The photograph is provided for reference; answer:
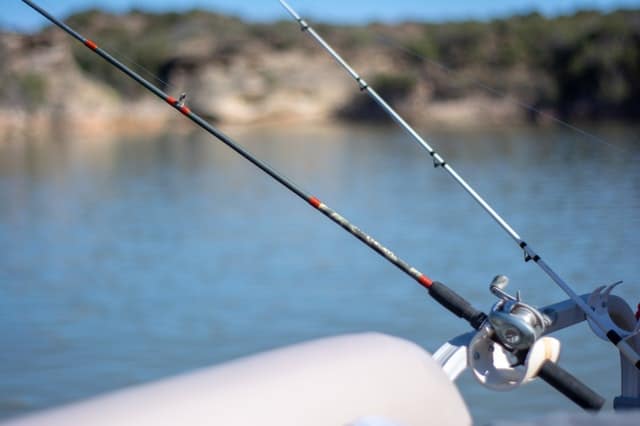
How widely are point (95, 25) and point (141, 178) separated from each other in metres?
25.2

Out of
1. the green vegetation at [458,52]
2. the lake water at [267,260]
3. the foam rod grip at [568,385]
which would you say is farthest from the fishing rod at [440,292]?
the green vegetation at [458,52]

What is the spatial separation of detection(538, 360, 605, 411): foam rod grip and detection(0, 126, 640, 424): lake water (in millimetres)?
102

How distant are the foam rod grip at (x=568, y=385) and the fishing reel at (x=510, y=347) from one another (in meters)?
0.02

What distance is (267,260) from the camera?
7.29 metres

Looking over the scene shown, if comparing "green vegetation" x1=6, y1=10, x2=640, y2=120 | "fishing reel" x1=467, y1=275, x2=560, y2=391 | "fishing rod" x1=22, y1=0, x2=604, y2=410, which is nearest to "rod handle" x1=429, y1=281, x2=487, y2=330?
"fishing rod" x1=22, y1=0, x2=604, y2=410

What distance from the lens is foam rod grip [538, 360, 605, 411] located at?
1917 millimetres

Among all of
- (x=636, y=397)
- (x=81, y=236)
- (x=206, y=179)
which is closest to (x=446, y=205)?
(x=81, y=236)

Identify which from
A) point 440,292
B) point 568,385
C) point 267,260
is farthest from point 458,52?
point 568,385

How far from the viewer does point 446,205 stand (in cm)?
1018

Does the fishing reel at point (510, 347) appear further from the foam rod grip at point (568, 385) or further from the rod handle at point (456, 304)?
the rod handle at point (456, 304)

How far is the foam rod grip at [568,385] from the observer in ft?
6.29

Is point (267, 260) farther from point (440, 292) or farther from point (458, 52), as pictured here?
point (458, 52)

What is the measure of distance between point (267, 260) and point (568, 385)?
545 cm

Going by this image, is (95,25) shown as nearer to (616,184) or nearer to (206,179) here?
(206,179)
